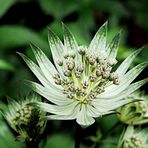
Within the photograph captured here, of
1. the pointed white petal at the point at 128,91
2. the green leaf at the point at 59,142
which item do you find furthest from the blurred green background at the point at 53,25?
the pointed white petal at the point at 128,91

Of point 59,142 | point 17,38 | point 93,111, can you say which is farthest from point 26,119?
point 17,38

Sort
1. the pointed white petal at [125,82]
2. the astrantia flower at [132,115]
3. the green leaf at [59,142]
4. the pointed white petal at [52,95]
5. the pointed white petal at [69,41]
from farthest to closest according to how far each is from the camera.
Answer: the green leaf at [59,142], the astrantia flower at [132,115], the pointed white petal at [69,41], the pointed white petal at [125,82], the pointed white petal at [52,95]

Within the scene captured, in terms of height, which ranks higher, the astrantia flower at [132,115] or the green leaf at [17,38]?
the green leaf at [17,38]

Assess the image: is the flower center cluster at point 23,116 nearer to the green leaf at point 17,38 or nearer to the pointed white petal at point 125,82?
the pointed white petal at point 125,82

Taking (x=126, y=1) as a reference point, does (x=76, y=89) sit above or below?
below

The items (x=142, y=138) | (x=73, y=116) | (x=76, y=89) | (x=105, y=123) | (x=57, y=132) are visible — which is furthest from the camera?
(x=57, y=132)

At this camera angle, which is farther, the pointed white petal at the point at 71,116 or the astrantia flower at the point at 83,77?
the astrantia flower at the point at 83,77

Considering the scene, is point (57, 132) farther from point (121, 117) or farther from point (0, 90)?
point (121, 117)

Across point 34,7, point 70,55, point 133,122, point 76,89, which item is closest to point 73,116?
point 76,89
